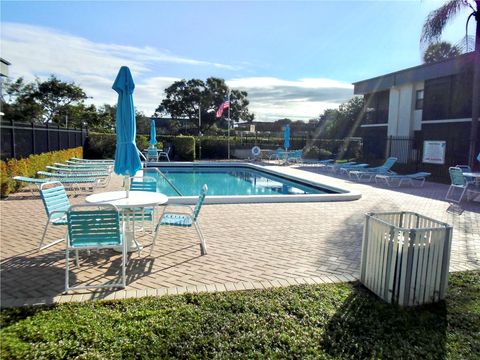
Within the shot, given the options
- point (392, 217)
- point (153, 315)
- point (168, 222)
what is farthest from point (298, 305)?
point (168, 222)

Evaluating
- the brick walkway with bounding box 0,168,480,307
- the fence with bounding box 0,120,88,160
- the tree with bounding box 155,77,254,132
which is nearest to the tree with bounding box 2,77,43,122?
the tree with bounding box 155,77,254,132

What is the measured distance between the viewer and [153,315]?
307 centimetres

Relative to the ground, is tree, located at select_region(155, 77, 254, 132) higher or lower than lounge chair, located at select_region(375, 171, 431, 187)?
higher

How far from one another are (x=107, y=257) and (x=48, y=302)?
133 centimetres

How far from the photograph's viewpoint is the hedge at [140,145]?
20.9m

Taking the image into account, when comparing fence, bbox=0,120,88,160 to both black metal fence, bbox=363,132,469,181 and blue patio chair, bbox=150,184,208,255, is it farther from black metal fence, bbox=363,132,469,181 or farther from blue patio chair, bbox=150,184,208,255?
black metal fence, bbox=363,132,469,181

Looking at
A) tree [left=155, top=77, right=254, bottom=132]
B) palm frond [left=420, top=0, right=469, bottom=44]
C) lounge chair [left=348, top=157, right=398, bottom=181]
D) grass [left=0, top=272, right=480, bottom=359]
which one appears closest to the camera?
grass [left=0, top=272, right=480, bottom=359]

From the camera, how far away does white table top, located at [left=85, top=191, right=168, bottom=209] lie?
14.1 feet

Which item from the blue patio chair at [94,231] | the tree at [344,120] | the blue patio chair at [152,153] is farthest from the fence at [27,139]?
the tree at [344,120]

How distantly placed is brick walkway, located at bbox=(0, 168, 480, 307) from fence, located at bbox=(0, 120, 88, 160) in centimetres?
300

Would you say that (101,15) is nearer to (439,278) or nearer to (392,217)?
(392,217)

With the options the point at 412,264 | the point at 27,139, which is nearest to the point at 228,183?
the point at 27,139

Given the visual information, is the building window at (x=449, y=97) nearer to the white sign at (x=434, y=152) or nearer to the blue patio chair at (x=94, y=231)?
the white sign at (x=434, y=152)

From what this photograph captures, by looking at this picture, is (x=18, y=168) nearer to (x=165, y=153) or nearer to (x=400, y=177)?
(x=400, y=177)
